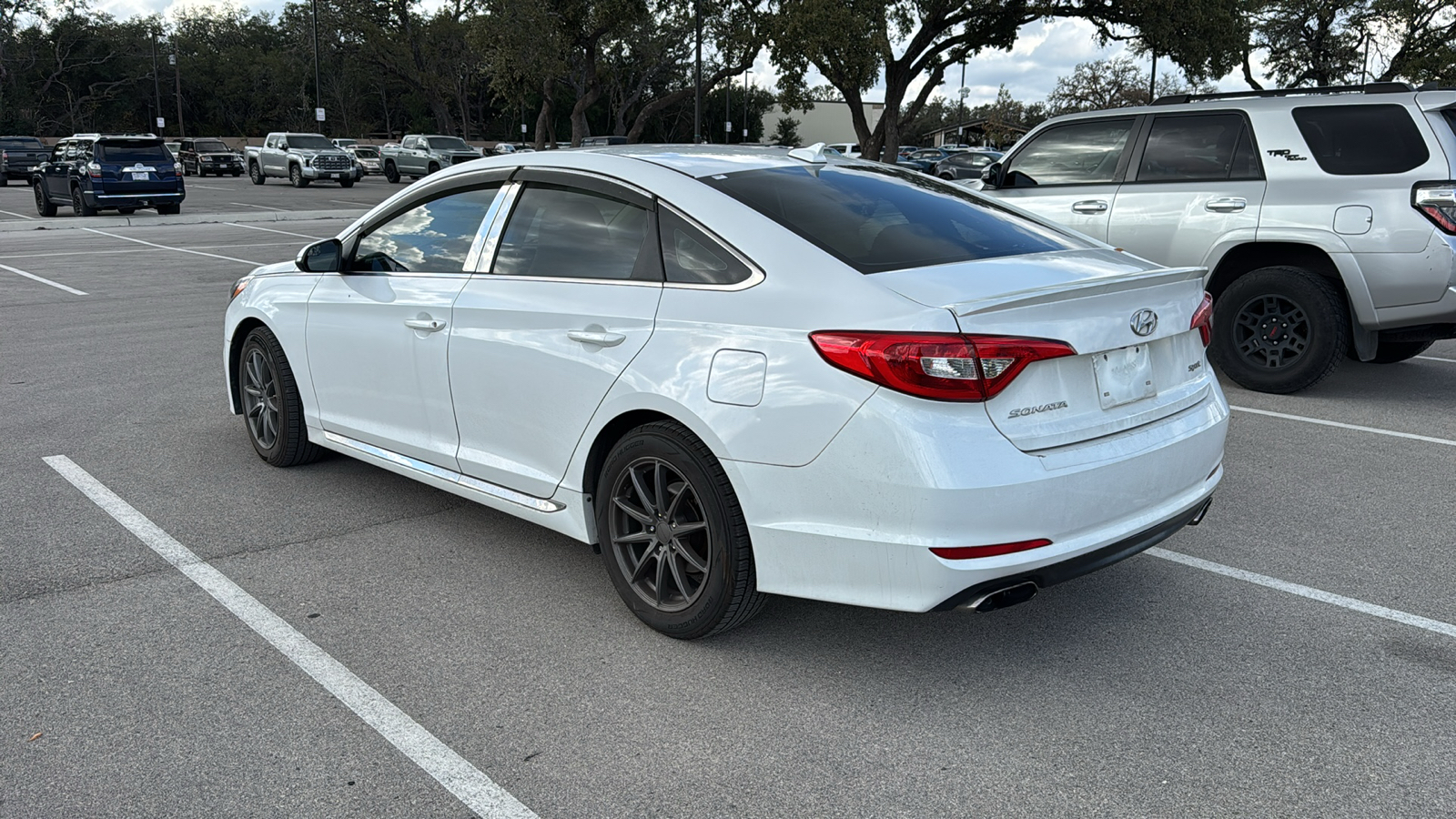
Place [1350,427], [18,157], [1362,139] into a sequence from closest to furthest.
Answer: [1350,427] → [1362,139] → [18,157]

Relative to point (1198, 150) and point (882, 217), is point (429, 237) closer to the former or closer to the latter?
point (882, 217)

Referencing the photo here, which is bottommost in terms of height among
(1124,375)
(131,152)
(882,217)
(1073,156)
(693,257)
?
(1124,375)

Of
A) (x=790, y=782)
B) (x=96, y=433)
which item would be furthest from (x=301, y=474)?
(x=790, y=782)

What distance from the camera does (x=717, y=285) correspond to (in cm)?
350

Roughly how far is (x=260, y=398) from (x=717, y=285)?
3.29m

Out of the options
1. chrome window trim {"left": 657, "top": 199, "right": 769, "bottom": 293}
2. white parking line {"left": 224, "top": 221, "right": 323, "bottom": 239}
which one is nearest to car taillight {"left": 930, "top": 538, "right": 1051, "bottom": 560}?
chrome window trim {"left": 657, "top": 199, "right": 769, "bottom": 293}

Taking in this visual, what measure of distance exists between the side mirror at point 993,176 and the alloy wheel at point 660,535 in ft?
20.2

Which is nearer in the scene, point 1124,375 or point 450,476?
point 1124,375

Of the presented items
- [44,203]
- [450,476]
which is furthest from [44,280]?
[44,203]

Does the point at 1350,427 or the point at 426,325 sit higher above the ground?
the point at 426,325

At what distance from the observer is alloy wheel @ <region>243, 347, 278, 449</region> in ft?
18.5

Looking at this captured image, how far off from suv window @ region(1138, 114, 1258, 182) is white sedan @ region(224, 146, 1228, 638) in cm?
424

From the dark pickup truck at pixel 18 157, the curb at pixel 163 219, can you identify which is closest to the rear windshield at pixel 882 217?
the curb at pixel 163 219

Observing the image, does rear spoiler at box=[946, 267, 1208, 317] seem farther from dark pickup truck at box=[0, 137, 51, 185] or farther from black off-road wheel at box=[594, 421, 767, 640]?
dark pickup truck at box=[0, 137, 51, 185]
